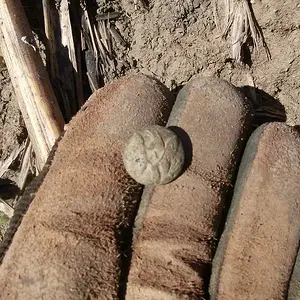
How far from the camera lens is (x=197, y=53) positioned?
2.75 meters

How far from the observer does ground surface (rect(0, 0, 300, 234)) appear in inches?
105

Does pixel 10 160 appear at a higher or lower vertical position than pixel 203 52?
lower

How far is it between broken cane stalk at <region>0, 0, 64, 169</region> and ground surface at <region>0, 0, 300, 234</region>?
28 centimetres

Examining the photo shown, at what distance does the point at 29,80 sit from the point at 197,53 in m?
0.99

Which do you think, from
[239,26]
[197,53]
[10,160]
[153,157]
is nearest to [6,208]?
[10,160]

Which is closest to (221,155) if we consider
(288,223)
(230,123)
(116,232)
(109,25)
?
(230,123)

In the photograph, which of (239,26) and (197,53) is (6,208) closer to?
(197,53)

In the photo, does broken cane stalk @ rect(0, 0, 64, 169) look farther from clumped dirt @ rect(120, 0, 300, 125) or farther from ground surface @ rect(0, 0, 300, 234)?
clumped dirt @ rect(120, 0, 300, 125)

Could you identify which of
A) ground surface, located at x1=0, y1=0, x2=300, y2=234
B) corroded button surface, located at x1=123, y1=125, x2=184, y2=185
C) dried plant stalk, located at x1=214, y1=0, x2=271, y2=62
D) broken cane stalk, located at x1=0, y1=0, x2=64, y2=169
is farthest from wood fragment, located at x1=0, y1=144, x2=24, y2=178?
dried plant stalk, located at x1=214, y1=0, x2=271, y2=62

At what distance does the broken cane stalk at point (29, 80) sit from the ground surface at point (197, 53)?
28 cm

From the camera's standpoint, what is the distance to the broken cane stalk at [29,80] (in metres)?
2.51

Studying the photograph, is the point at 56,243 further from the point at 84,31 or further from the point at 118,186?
the point at 84,31

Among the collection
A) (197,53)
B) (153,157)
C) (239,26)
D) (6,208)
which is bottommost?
Result: (6,208)

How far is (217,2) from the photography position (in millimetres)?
2691
